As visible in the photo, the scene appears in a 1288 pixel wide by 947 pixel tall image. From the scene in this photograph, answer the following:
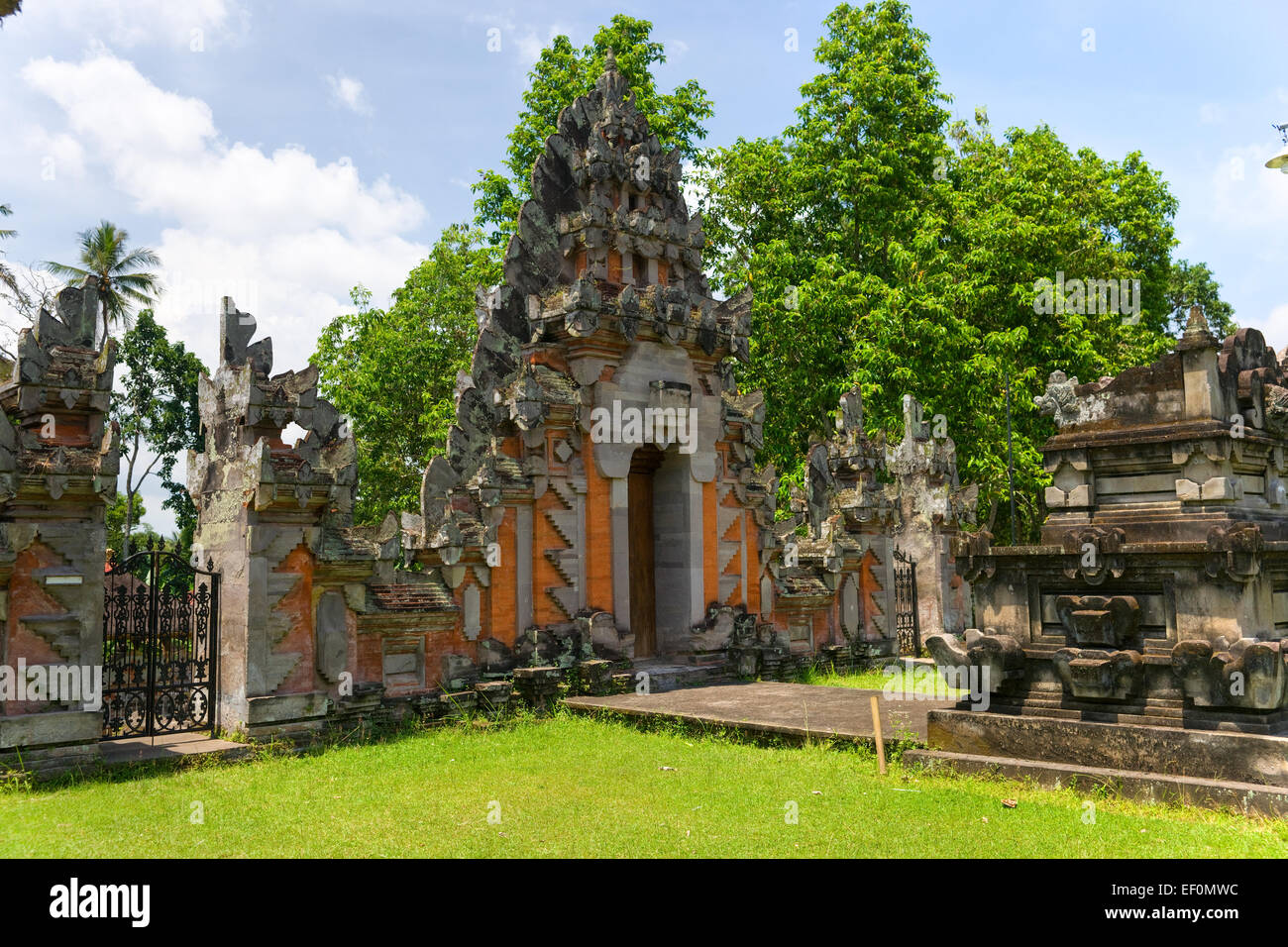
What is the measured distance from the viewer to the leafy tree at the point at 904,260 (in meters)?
23.8

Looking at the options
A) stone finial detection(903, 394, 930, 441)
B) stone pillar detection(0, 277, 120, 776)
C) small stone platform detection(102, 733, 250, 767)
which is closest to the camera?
stone pillar detection(0, 277, 120, 776)

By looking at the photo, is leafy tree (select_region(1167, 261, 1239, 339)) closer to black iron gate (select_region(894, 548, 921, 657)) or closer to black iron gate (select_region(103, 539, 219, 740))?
black iron gate (select_region(894, 548, 921, 657))

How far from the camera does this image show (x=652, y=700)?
13078 mm

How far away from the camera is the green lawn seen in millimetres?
7039

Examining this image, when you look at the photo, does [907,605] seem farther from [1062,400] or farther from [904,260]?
[1062,400]

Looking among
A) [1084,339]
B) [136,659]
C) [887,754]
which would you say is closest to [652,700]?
[887,754]

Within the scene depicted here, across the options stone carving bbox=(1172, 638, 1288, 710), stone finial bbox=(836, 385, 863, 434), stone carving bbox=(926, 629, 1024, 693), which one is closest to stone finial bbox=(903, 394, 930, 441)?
stone finial bbox=(836, 385, 863, 434)

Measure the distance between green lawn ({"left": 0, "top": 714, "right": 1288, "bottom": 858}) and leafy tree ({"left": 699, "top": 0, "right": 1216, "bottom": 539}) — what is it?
596 inches

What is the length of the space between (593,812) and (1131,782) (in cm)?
427

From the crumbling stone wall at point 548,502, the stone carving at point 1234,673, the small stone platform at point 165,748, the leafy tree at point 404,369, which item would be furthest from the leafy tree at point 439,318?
the stone carving at point 1234,673

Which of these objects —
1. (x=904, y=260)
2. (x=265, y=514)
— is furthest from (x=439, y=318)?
(x=265, y=514)

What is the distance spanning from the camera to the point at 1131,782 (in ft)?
25.8

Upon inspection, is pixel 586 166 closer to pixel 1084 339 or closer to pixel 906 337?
pixel 906 337

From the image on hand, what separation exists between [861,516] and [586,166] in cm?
825
